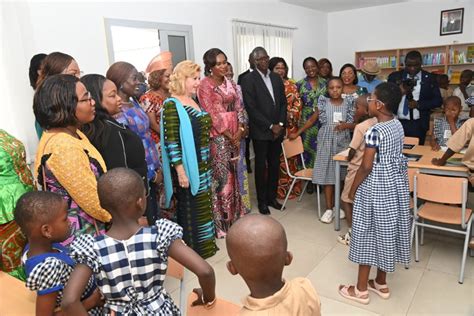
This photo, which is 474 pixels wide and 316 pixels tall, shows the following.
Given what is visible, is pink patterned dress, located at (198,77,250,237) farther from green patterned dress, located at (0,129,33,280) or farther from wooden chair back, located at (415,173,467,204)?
green patterned dress, located at (0,129,33,280)

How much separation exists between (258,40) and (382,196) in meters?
4.42

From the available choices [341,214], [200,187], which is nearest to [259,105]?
[200,187]

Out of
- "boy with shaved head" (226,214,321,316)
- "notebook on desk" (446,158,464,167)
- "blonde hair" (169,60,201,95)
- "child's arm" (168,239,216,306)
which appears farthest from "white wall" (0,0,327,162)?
"notebook on desk" (446,158,464,167)

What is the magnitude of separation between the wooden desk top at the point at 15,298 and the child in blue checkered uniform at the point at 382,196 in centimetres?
188

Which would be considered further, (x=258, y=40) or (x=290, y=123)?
(x=258, y=40)

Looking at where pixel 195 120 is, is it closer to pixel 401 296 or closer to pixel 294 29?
pixel 401 296

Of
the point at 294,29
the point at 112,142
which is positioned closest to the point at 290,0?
the point at 294,29

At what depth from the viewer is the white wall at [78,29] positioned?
3014 millimetres

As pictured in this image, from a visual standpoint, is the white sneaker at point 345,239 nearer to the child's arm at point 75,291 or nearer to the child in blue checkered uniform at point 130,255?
the child in blue checkered uniform at point 130,255

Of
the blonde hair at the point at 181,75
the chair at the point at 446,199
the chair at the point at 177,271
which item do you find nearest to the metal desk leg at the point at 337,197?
the chair at the point at 446,199

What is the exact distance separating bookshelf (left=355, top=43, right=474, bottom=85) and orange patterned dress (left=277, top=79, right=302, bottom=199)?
413 centimetres

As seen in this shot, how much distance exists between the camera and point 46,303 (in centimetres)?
124

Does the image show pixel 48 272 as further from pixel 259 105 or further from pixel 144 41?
pixel 144 41

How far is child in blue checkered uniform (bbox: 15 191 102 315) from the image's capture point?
1.23 m
